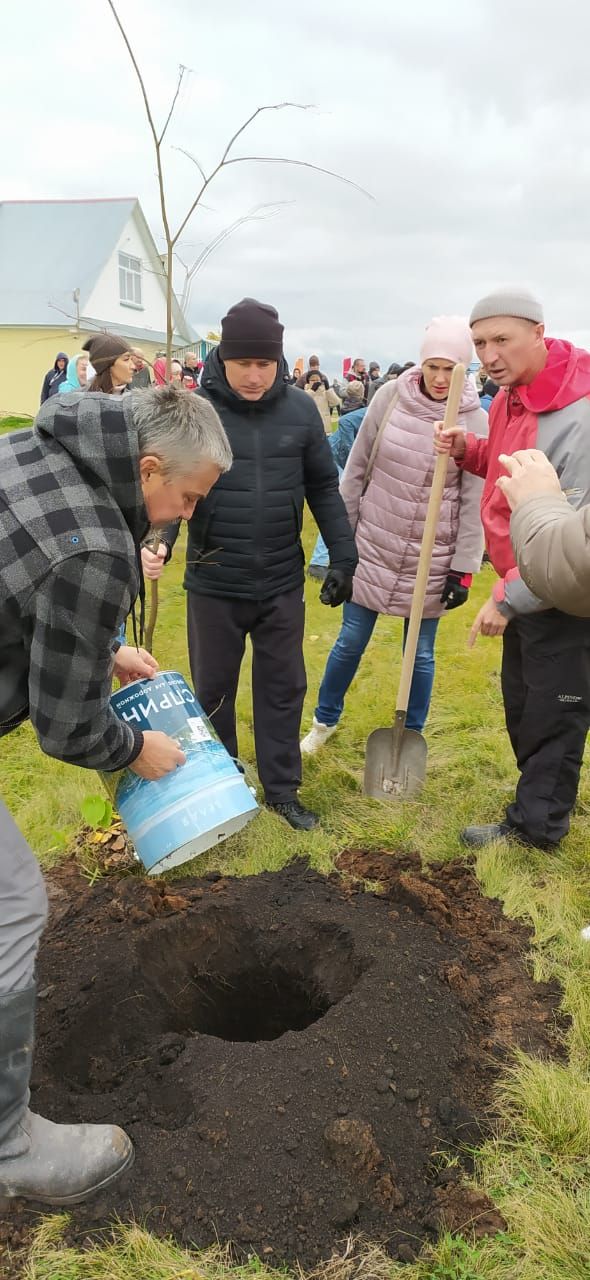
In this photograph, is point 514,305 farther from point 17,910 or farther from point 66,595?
point 17,910

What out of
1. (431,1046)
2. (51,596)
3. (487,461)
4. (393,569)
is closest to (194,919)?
(431,1046)

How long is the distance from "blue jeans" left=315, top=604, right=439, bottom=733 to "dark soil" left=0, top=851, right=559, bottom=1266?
112 centimetres

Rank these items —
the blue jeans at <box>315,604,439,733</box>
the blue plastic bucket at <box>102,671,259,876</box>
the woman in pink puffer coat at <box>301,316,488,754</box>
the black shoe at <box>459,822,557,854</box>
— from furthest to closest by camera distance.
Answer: the blue jeans at <box>315,604,439,733</box> → the woman in pink puffer coat at <box>301,316,488,754</box> → the black shoe at <box>459,822,557,854</box> → the blue plastic bucket at <box>102,671,259,876</box>

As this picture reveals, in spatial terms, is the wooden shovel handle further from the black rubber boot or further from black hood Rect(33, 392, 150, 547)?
black hood Rect(33, 392, 150, 547)

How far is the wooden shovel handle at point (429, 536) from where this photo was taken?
327 centimetres

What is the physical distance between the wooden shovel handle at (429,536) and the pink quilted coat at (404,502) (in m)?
0.12

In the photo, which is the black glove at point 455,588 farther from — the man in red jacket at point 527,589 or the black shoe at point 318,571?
the black shoe at point 318,571

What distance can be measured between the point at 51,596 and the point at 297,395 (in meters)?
1.95

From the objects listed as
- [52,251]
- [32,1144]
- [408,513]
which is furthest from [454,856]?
[52,251]

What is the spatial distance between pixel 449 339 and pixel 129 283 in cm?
2188

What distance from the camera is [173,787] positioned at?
2580 millimetres

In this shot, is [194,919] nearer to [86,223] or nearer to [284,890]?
[284,890]

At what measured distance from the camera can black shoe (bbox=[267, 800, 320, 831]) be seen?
3.44m

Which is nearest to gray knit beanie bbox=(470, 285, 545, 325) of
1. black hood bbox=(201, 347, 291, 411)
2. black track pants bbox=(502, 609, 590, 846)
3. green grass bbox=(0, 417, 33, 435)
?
black hood bbox=(201, 347, 291, 411)
